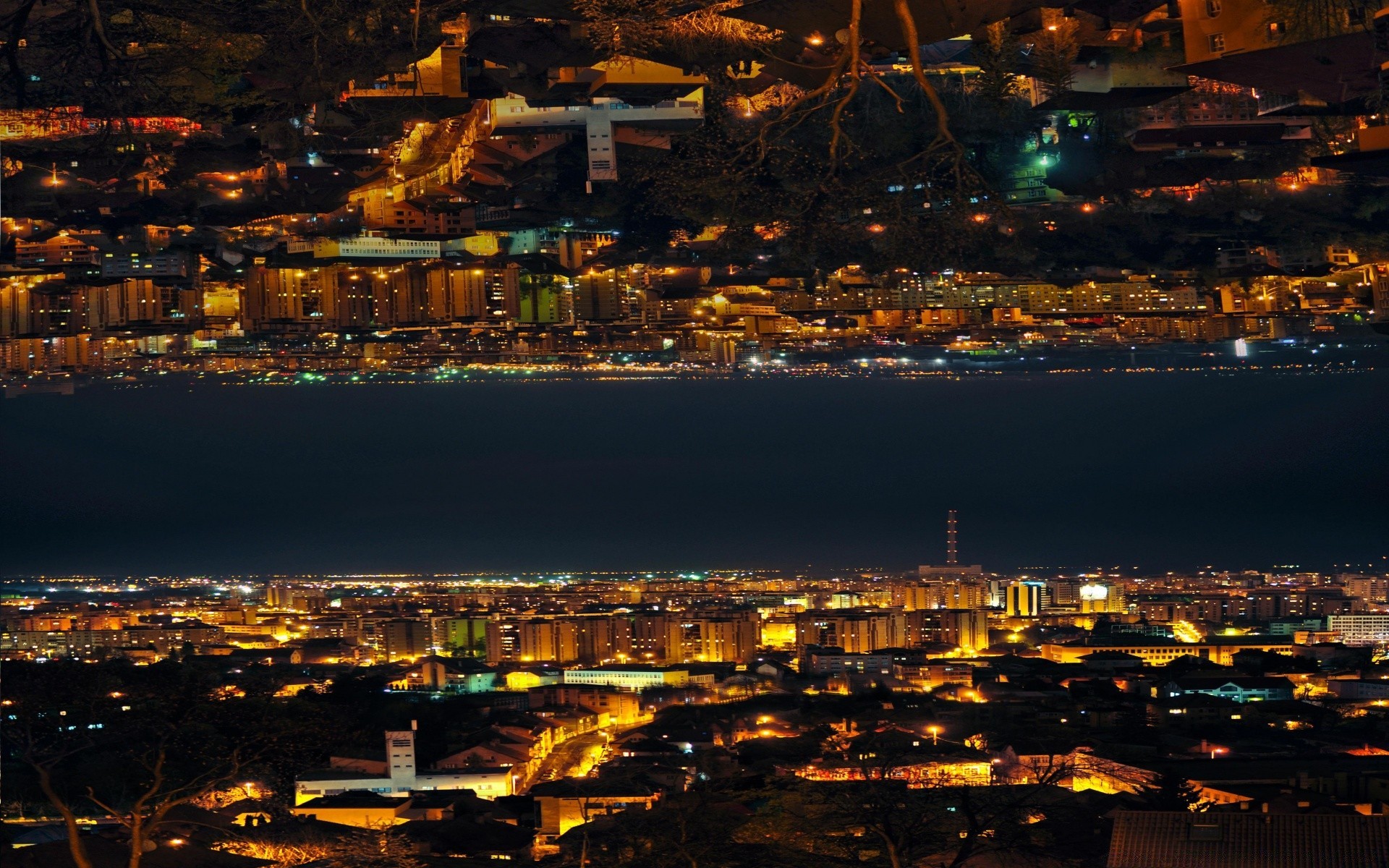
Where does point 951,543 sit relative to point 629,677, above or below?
A: above

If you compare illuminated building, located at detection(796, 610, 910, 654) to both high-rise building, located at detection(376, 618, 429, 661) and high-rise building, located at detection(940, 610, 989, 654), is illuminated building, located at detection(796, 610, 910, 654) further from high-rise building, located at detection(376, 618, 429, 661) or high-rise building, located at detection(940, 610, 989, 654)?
high-rise building, located at detection(376, 618, 429, 661)

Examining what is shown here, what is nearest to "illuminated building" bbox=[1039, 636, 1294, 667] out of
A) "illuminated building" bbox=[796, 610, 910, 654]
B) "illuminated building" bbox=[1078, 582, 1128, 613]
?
"illuminated building" bbox=[796, 610, 910, 654]

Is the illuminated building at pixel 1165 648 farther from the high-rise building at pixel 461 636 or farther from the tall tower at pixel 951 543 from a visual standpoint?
the high-rise building at pixel 461 636

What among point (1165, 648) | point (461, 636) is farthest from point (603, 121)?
point (1165, 648)

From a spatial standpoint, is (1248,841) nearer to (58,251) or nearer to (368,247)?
(368,247)

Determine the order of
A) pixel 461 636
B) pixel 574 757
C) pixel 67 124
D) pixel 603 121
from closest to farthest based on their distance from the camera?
pixel 67 124 → pixel 603 121 → pixel 574 757 → pixel 461 636

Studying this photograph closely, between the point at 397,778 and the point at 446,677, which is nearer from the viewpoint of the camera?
the point at 397,778

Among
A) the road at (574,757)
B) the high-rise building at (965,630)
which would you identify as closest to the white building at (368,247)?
the road at (574,757)
